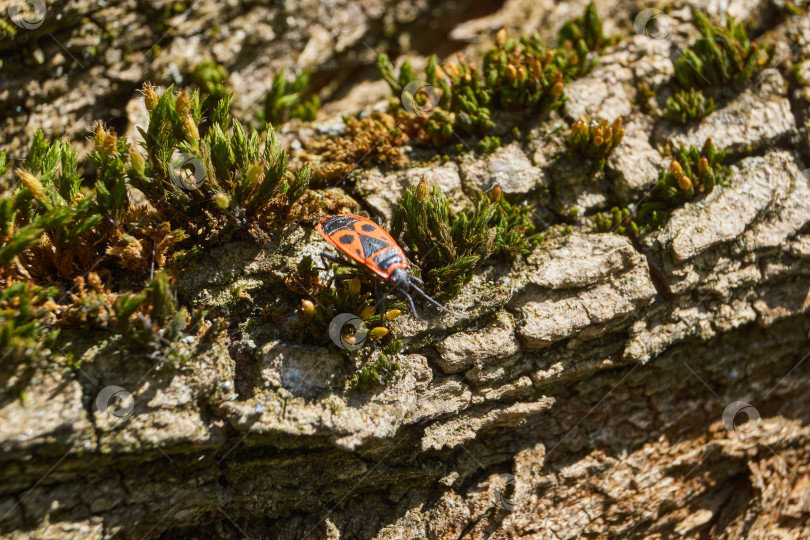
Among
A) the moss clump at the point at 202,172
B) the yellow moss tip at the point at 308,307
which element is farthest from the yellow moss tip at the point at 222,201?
the yellow moss tip at the point at 308,307

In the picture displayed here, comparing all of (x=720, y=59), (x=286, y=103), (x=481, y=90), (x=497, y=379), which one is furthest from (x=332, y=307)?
(x=720, y=59)

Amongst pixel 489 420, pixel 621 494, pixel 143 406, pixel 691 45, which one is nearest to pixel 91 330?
pixel 143 406

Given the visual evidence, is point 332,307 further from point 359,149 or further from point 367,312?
point 359,149

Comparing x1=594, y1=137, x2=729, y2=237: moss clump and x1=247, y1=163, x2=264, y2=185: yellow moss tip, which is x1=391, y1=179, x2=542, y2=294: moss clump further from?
x1=247, y1=163, x2=264, y2=185: yellow moss tip

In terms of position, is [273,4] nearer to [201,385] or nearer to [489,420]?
[201,385]

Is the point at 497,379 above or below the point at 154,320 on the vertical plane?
below

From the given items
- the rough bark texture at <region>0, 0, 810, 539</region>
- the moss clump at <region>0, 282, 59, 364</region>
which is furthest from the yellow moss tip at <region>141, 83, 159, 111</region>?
the moss clump at <region>0, 282, 59, 364</region>

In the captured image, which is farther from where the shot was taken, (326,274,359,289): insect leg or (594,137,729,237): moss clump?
(594,137,729,237): moss clump

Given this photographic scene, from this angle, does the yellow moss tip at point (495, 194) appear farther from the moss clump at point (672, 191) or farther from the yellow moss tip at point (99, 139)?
the yellow moss tip at point (99, 139)
